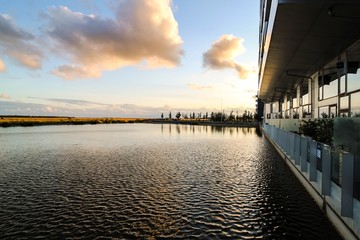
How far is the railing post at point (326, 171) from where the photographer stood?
24.1 ft

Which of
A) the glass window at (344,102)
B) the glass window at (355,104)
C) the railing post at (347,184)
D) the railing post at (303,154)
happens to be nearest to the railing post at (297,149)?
the railing post at (303,154)

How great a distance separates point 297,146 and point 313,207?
15.1 feet

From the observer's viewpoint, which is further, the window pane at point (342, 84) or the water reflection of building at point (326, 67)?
the window pane at point (342, 84)

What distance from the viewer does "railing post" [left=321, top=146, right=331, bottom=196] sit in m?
7.33

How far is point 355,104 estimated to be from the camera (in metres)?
12.4

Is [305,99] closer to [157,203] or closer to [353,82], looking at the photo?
[353,82]

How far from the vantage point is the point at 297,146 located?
12.7 meters

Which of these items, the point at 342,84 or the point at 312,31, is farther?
the point at 342,84

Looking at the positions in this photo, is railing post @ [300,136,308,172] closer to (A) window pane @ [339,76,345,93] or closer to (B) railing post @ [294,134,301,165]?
(B) railing post @ [294,134,301,165]

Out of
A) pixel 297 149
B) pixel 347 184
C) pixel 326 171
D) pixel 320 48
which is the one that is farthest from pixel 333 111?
pixel 347 184

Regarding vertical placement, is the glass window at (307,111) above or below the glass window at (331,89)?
below

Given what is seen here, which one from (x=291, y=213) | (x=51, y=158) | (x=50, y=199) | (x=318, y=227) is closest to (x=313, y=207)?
(x=291, y=213)

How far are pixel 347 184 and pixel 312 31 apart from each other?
21.4ft

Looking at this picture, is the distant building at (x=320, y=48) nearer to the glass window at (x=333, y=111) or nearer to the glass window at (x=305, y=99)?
the glass window at (x=333, y=111)
